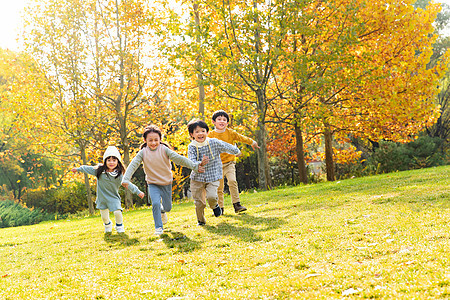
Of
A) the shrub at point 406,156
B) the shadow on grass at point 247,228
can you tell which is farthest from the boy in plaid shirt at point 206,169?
the shrub at point 406,156

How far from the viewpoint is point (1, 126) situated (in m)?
22.6

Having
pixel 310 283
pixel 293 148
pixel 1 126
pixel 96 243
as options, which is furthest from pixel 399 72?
pixel 1 126

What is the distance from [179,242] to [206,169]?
5.26ft

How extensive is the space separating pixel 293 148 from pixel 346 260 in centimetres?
1659

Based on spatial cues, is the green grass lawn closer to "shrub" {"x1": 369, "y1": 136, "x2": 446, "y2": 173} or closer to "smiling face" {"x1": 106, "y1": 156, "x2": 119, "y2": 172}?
"smiling face" {"x1": 106, "y1": 156, "x2": 119, "y2": 172}

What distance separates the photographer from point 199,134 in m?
6.72

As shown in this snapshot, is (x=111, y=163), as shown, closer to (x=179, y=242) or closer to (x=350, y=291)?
(x=179, y=242)

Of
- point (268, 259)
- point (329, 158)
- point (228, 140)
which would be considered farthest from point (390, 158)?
point (268, 259)

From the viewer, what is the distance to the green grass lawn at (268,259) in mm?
2963

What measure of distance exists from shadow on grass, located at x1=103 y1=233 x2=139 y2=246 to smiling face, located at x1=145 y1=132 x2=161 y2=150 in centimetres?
153

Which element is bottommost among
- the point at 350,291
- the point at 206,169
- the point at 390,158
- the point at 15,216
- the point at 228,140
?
the point at 350,291

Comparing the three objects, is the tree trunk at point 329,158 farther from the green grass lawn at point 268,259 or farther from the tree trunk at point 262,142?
the green grass lawn at point 268,259

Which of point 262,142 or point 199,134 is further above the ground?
point 262,142

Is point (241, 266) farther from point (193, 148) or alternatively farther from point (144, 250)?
point (193, 148)
